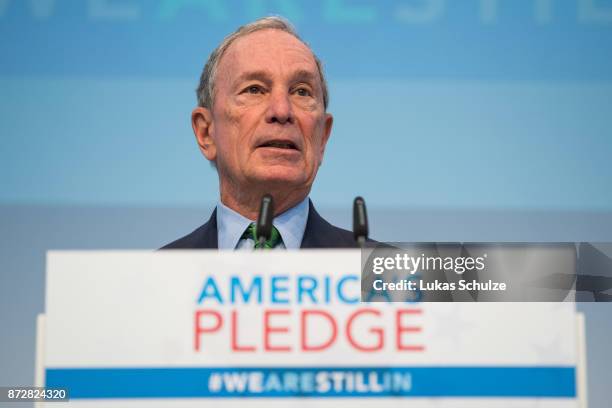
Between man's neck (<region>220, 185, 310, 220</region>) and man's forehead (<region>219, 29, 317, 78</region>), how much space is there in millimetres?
397

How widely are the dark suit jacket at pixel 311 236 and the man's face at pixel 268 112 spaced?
13 cm

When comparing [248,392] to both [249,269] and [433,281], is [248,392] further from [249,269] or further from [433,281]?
[433,281]

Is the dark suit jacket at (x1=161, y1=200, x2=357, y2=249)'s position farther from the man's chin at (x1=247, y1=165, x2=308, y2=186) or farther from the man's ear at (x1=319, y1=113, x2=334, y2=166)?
the man's ear at (x1=319, y1=113, x2=334, y2=166)

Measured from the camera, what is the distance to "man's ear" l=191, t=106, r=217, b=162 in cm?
295

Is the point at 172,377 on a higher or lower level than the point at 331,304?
lower

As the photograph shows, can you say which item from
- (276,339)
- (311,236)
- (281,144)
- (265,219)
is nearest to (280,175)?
(281,144)

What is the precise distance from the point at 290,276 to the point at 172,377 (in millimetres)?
303

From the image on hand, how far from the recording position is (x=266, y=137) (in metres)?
2.69

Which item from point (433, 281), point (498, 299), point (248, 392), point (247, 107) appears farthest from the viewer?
point (247, 107)

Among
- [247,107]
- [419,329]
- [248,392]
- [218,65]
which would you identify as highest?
[218,65]

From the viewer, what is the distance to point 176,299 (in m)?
1.67

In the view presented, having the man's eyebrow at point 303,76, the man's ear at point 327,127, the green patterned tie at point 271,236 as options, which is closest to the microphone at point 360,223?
the green patterned tie at point 271,236

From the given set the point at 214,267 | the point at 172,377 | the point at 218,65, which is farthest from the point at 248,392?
the point at 218,65

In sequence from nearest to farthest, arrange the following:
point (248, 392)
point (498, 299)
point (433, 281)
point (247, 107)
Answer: point (248, 392) < point (498, 299) < point (433, 281) < point (247, 107)
